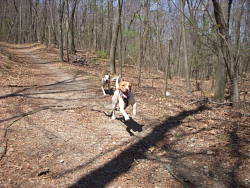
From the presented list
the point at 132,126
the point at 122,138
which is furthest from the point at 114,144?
the point at 132,126

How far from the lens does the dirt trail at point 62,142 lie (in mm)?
4469

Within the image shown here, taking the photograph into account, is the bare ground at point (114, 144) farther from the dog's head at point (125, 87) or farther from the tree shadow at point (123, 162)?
the dog's head at point (125, 87)

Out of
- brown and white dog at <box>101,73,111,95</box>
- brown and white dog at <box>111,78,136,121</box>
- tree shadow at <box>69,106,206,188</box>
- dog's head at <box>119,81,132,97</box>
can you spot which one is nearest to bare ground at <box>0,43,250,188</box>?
tree shadow at <box>69,106,206,188</box>

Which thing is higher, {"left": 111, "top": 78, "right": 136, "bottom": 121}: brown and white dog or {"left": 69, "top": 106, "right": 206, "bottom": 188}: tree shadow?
{"left": 111, "top": 78, "right": 136, "bottom": 121}: brown and white dog

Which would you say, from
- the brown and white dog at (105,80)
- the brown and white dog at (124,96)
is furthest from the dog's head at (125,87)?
the brown and white dog at (105,80)

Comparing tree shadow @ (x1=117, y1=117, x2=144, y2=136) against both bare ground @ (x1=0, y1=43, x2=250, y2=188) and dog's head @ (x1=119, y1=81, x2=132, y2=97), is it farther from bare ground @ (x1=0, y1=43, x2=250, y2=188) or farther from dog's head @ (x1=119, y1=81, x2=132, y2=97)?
dog's head @ (x1=119, y1=81, x2=132, y2=97)

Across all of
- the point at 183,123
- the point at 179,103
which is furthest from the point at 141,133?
the point at 179,103

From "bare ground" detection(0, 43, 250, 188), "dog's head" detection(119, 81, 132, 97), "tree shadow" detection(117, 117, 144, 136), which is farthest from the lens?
"tree shadow" detection(117, 117, 144, 136)

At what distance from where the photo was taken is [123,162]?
16.9 feet

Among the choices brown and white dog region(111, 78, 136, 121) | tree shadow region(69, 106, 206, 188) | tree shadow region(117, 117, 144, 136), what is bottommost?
tree shadow region(69, 106, 206, 188)

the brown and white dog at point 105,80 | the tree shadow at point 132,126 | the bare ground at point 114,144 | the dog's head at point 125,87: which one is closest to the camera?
the bare ground at point 114,144

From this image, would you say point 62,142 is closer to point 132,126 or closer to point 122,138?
point 122,138

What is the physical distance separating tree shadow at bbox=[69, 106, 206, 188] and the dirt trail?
4cm

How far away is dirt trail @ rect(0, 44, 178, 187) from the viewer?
4.47 meters
